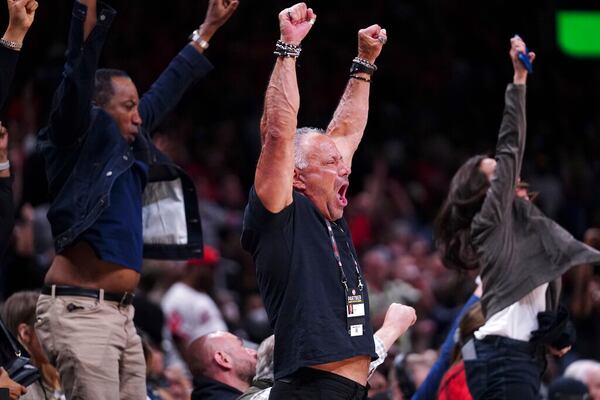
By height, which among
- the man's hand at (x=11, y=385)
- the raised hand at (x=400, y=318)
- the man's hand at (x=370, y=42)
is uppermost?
the man's hand at (x=370, y=42)

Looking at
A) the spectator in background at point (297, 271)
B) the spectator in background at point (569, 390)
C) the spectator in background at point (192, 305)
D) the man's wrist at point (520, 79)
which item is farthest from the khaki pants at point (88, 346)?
the spectator in background at point (192, 305)

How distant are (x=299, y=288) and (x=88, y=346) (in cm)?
112

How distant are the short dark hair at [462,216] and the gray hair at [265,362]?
1.06 meters

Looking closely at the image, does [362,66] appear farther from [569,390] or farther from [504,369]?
[569,390]

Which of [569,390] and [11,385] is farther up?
[11,385]

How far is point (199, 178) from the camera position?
32.5ft

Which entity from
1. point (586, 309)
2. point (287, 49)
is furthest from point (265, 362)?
point (586, 309)

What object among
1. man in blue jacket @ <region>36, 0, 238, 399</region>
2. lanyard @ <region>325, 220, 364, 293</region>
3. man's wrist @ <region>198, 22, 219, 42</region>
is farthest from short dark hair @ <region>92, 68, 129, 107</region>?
lanyard @ <region>325, 220, 364, 293</region>

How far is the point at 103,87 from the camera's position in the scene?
16.2 ft

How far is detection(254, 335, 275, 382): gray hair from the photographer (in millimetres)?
4730

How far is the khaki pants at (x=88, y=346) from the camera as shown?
14.8 feet

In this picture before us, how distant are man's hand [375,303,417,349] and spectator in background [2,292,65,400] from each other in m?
1.59

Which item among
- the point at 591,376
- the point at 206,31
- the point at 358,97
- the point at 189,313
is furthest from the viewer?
the point at 189,313

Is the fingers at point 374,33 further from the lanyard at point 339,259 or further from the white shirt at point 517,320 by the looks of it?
the white shirt at point 517,320
